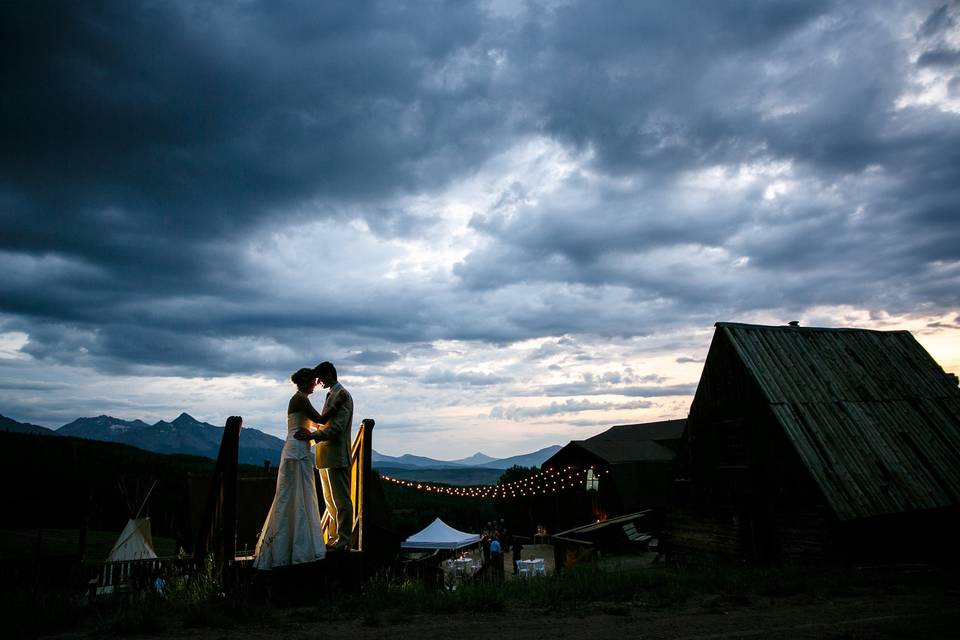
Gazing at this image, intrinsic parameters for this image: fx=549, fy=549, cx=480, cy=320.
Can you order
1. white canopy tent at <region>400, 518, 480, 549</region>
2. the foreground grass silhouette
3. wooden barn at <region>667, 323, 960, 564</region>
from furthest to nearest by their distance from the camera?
white canopy tent at <region>400, 518, 480, 549</region>, wooden barn at <region>667, 323, 960, 564</region>, the foreground grass silhouette

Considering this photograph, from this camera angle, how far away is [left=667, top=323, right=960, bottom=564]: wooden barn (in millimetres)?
15445

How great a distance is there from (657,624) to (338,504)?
4.52 m

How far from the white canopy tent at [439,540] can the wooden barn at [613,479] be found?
11.1m

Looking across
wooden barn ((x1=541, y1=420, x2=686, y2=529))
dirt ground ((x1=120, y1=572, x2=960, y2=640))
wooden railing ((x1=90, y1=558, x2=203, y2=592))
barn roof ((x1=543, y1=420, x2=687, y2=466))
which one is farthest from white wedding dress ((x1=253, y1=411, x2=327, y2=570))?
wooden barn ((x1=541, y1=420, x2=686, y2=529))

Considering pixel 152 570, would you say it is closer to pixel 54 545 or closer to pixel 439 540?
pixel 54 545

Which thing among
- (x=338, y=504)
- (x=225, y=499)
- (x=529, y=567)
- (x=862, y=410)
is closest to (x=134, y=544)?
(x=529, y=567)

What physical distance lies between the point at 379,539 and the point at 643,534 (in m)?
15.1

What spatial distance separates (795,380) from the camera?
18312mm

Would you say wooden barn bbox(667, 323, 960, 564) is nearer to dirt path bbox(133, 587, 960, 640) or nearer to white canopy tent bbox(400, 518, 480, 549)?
dirt path bbox(133, 587, 960, 640)

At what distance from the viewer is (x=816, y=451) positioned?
16000mm

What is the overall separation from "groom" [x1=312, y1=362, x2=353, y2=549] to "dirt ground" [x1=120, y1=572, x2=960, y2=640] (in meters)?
1.73

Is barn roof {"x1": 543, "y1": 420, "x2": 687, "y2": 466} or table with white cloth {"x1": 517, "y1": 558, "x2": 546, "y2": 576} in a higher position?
barn roof {"x1": 543, "y1": 420, "x2": 687, "y2": 466}

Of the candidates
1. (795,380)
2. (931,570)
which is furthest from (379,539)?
(931,570)

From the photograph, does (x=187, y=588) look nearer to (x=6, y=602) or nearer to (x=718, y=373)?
(x=6, y=602)
